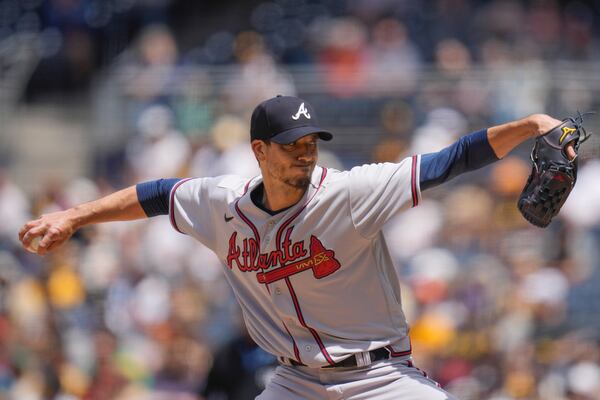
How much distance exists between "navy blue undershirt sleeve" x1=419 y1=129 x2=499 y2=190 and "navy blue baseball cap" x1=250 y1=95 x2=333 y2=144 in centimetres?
42

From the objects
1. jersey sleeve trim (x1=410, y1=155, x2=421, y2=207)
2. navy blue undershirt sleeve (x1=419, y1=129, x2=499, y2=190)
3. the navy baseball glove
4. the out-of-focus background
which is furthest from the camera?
the out-of-focus background

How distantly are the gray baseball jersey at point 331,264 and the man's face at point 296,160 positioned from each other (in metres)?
0.08

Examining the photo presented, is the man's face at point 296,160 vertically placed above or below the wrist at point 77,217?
above

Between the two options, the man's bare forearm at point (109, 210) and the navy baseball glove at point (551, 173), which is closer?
the navy baseball glove at point (551, 173)

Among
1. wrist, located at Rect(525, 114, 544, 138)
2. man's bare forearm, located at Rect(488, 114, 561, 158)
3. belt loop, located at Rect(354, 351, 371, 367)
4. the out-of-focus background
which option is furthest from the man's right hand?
the out-of-focus background

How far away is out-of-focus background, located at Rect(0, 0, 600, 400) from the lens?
6945 mm

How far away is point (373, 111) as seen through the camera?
813 cm

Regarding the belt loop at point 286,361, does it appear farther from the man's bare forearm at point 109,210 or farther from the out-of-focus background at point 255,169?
the out-of-focus background at point 255,169

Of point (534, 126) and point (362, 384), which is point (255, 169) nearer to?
point (362, 384)

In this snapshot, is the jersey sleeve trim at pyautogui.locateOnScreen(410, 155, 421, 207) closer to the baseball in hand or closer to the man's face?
the man's face

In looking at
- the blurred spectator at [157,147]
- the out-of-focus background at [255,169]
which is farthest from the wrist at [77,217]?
the blurred spectator at [157,147]

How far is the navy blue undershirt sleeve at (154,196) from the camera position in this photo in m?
4.18

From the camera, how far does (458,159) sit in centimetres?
362

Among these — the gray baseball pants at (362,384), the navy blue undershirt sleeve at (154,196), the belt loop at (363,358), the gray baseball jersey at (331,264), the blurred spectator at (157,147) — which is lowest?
the gray baseball pants at (362,384)
